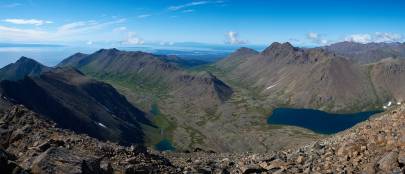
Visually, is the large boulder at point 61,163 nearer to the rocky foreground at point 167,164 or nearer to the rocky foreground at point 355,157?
the rocky foreground at point 167,164

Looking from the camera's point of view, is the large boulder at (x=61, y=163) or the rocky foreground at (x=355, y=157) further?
the rocky foreground at (x=355, y=157)

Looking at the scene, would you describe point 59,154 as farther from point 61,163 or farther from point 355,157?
point 355,157

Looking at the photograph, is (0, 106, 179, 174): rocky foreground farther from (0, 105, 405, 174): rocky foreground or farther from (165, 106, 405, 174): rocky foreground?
(165, 106, 405, 174): rocky foreground

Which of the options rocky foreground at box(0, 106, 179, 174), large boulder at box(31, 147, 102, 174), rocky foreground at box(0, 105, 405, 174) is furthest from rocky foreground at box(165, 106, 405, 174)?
large boulder at box(31, 147, 102, 174)

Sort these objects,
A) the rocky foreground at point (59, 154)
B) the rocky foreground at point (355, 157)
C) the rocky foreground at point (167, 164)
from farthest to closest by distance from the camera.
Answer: the rocky foreground at point (355, 157)
the rocky foreground at point (167, 164)
the rocky foreground at point (59, 154)

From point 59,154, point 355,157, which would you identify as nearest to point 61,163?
point 59,154

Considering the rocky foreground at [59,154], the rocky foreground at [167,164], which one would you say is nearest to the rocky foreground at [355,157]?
the rocky foreground at [167,164]

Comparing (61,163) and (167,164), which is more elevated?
(61,163)

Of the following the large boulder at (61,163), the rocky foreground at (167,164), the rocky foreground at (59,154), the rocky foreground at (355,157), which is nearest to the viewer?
the large boulder at (61,163)

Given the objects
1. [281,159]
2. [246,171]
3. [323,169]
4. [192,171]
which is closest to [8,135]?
[192,171]
